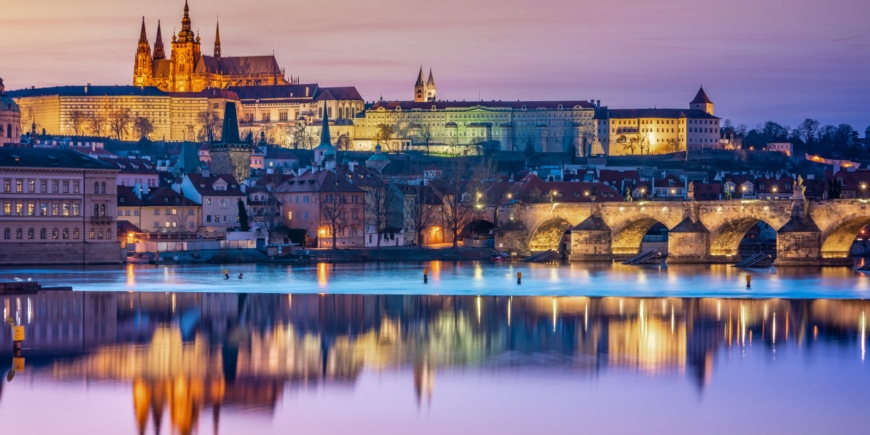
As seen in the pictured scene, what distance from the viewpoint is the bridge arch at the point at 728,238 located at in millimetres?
58509

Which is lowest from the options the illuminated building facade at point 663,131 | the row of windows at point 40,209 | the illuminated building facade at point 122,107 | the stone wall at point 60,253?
the stone wall at point 60,253

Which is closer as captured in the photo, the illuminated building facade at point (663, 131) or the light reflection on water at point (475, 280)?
the light reflection on water at point (475, 280)

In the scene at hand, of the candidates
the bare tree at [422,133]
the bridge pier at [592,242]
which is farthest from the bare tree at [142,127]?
the bridge pier at [592,242]

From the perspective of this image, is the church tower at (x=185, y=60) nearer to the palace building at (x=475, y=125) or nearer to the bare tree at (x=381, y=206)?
the palace building at (x=475, y=125)

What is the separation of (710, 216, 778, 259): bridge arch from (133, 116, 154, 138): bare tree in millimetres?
127447

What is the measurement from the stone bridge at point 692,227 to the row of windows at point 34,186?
72.0 feet

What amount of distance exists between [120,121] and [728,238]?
132791 millimetres

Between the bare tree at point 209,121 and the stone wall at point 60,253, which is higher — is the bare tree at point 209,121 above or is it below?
above

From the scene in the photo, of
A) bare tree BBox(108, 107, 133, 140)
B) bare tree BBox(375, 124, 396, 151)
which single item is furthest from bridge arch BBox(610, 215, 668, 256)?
bare tree BBox(108, 107, 133, 140)

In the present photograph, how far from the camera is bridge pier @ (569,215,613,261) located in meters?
62.5

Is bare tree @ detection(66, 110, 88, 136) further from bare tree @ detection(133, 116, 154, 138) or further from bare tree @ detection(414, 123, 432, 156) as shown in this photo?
bare tree @ detection(414, 123, 432, 156)

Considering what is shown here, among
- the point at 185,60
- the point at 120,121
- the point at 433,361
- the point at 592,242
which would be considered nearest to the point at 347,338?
the point at 433,361

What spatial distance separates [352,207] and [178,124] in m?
128

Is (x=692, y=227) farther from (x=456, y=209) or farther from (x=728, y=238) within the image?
(x=456, y=209)
